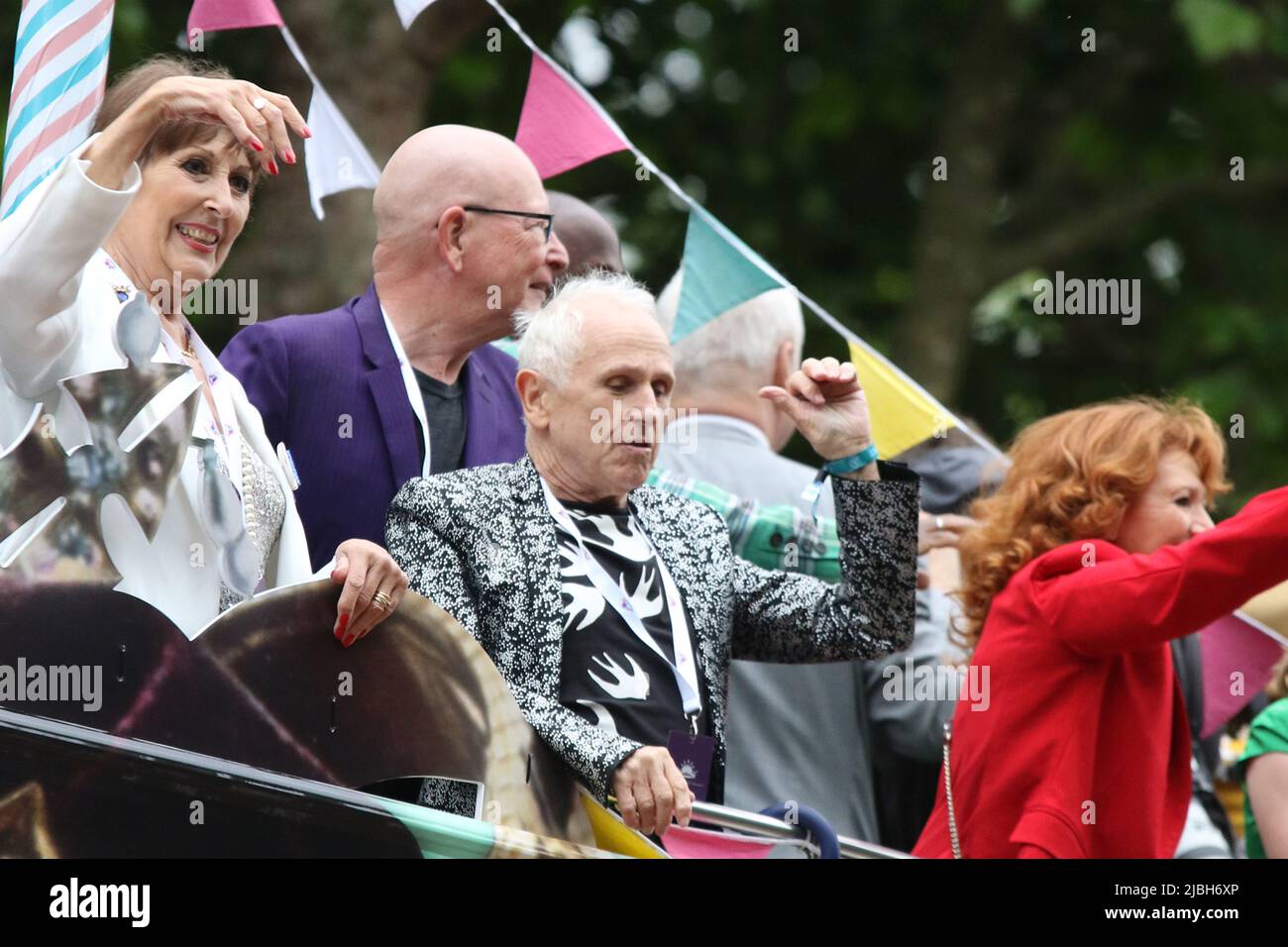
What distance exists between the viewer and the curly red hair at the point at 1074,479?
4.15 metres

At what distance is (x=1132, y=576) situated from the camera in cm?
363

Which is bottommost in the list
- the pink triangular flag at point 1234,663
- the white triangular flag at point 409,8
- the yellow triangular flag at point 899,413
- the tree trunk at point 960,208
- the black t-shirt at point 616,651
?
the black t-shirt at point 616,651

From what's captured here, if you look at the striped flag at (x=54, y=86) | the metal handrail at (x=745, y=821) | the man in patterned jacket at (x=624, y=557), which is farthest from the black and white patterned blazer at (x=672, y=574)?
the striped flag at (x=54, y=86)

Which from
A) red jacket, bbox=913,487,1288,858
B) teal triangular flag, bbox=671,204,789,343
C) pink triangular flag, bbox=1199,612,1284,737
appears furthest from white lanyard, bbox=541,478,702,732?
pink triangular flag, bbox=1199,612,1284,737

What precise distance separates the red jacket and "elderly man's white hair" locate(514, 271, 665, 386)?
954 mm

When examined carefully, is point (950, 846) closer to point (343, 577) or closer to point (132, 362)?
point (343, 577)

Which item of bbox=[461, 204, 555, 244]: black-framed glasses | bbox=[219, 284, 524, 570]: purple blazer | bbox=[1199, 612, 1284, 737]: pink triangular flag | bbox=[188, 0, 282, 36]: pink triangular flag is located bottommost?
bbox=[1199, 612, 1284, 737]: pink triangular flag

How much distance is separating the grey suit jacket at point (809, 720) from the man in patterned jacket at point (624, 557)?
30.3 inches

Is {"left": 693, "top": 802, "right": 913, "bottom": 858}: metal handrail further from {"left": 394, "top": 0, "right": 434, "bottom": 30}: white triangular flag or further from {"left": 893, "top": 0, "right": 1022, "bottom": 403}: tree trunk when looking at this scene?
{"left": 893, "top": 0, "right": 1022, "bottom": 403}: tree trunk

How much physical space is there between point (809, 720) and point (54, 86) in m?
2.13

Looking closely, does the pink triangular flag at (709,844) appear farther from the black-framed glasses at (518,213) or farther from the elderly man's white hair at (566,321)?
the black-framed glasses at (518,213)

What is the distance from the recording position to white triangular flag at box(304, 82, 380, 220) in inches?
203

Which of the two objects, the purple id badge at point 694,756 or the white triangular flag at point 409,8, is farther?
the white triangular flag at point 409,8
